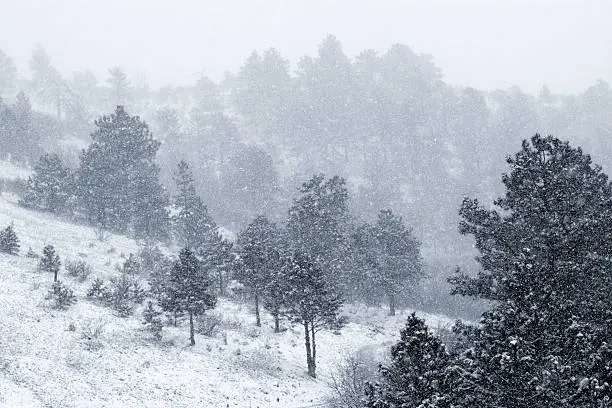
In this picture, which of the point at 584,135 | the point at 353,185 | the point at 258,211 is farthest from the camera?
the point at 584,135

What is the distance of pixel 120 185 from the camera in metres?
52.4

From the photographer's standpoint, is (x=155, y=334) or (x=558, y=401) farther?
(x=155, y=334)

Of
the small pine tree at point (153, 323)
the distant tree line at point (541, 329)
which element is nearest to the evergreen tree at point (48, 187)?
the small pine tree at point (153, 323)

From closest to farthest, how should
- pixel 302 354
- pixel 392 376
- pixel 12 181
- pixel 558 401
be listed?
pixel 558 401, pixel 392 376, pixel 302 354, pixel 12 181

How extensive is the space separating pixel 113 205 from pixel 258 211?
707 inches

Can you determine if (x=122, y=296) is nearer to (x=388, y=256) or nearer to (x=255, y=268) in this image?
(x=255, y=268)

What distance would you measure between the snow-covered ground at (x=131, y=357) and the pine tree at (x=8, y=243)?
998 millimetres

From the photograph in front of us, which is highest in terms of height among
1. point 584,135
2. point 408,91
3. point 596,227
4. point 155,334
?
point 408,91

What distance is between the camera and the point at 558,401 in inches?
465

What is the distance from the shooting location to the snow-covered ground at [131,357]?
2067 centimetres

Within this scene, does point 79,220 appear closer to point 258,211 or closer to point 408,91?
point 258,211

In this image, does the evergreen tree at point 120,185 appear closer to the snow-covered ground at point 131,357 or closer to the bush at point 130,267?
the bush at point 130,267

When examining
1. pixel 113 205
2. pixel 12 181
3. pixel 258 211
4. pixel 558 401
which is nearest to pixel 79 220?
pixel 113 205

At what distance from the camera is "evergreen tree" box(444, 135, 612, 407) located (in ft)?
40.3
